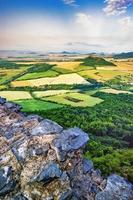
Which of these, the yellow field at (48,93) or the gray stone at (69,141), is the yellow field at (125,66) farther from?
the gray stone at (69,141)

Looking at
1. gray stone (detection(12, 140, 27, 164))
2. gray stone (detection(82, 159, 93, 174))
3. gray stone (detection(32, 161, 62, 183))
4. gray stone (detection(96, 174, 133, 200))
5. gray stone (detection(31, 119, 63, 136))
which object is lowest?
gray stone (detection(96, 174, 133, 200))

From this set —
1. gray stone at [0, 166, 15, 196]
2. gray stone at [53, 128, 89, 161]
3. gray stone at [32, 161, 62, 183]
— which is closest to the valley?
gray stone at [53, 128, 89, 161]

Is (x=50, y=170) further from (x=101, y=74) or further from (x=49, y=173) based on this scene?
(x=101, y=74)

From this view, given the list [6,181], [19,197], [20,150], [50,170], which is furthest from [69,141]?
[19,197]

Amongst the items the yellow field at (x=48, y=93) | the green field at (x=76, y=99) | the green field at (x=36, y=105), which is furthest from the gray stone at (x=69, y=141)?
the yellow field at (x=48, y=93)

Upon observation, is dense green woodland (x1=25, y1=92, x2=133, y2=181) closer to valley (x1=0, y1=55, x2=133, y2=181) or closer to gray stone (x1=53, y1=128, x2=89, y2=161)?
valley (x1=0, y1=55, x2=133, y2=181)
